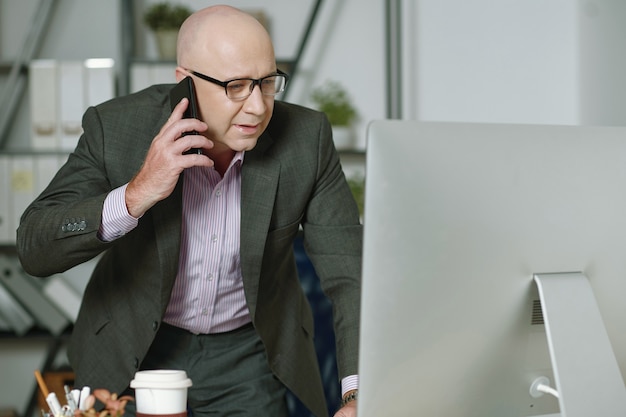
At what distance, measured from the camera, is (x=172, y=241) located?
1.57 metres

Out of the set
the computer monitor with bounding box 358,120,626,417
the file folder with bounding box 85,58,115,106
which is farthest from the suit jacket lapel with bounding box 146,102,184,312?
the file folder with bounding box 85,58,115,106

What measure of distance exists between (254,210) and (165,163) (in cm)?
30

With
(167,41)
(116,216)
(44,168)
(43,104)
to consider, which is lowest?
(116,216)

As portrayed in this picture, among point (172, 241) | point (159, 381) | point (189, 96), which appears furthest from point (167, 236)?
point (159, 381)

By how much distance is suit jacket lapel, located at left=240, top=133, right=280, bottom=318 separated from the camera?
1.61 meters

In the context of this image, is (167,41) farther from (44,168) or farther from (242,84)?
(242,84)

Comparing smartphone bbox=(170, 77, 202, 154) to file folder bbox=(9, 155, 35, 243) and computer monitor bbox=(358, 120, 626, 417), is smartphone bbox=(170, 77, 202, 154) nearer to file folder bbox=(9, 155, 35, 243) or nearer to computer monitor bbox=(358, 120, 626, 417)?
computer monitor bbox=(358, 120, 626, 417)

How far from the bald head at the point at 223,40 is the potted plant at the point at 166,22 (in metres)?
2.15

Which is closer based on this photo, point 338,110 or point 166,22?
point 166,22

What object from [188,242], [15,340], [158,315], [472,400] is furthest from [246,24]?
[15,340]

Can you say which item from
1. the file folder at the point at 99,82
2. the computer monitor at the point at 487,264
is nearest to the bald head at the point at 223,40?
the computer monitor at the point at 487,264

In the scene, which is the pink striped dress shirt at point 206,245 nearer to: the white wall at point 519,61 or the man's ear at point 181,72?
the man's ear at point 181,72

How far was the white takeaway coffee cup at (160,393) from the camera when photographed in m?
1.08

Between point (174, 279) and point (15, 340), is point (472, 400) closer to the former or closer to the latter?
point (174, 279)
